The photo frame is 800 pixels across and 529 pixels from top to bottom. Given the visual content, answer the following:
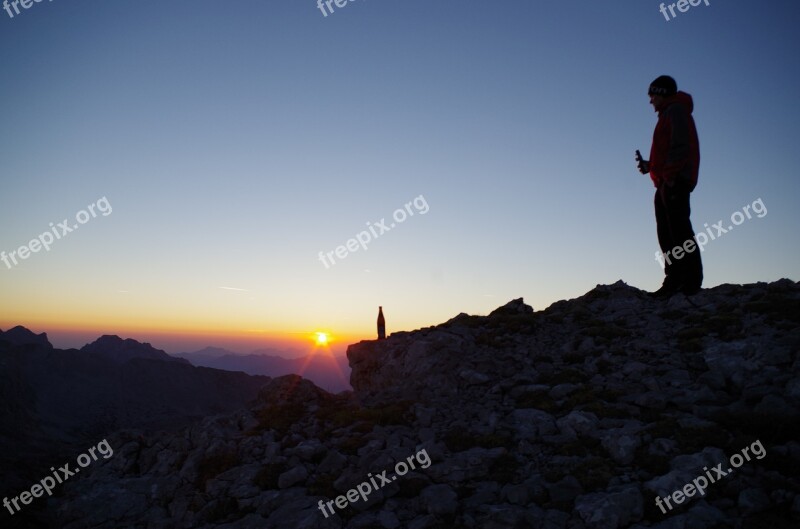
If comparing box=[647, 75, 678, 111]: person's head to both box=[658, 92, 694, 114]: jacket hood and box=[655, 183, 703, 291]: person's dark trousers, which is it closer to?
box=[658, 92, 694, 114]: jacket hood

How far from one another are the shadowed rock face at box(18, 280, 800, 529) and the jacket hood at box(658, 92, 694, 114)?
6.44 m

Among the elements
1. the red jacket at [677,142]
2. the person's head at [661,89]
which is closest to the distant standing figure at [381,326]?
the red jacket at [677,142]

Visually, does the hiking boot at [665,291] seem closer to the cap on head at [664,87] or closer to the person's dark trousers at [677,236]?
the person's dark trousers at [677,236]

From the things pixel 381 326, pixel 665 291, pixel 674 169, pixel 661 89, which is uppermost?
pixel 661 89

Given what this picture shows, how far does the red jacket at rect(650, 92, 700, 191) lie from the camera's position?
14852 mm

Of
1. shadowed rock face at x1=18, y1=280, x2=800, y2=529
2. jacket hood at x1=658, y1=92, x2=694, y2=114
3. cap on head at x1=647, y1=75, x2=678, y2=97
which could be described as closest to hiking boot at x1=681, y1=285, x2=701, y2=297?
shadowed rock face at x1=18, y1=280, x2=800, y2=529

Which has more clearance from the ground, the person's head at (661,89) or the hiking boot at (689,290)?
the person's head at (661,89)

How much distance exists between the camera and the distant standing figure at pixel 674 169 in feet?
49.1

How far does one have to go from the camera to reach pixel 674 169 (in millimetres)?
15156

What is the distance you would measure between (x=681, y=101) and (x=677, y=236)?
4198mm

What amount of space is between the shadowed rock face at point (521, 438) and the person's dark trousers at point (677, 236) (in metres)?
0.77

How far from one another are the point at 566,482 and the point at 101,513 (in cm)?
989

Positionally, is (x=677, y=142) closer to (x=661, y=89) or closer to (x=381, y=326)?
(x=661, y=89)

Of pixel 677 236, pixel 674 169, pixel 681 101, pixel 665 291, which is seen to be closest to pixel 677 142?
pixel 674 169
